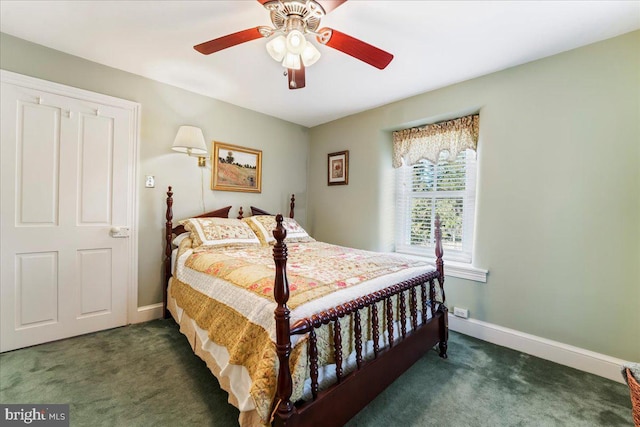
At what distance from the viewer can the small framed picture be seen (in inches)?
142

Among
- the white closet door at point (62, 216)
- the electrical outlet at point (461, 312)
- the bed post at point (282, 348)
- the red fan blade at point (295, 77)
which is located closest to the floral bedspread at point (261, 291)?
the bed post at point (282, 348)

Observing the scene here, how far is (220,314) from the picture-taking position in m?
1.59

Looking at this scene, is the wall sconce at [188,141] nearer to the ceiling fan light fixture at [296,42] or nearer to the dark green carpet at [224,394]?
the ceiling fan light fixture at [296,42]

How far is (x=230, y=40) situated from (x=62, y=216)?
208 cm

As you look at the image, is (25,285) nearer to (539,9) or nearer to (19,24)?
(19,24)

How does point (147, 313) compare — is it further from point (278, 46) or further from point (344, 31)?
point (344, 31)

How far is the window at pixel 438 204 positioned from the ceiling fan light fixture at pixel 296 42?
6.58 ft

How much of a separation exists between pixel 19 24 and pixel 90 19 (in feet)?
1.90

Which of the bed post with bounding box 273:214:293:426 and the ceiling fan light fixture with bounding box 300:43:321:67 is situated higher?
the ceiling fan light fixture with bounding box 300:43:321:67

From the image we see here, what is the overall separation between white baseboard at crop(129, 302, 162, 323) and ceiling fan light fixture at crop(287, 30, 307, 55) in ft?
8.95

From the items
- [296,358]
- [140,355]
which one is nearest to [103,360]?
[140,355]

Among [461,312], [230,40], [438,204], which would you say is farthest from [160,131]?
[461,312]

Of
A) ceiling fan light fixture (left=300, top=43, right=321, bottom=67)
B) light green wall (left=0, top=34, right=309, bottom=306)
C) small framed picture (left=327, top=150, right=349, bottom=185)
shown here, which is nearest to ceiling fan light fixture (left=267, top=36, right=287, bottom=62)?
ceiling fan light fixture (left=300, top=43, right=321, bottom=67)

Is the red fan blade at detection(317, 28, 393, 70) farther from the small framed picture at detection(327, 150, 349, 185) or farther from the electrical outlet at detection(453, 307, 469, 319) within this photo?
the electrical outlet at detection(453, 307, 469, 319)
